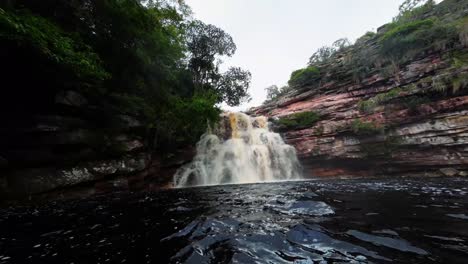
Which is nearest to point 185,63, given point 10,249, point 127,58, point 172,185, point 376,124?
point 127,58

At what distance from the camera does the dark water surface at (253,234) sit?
256 centimetres

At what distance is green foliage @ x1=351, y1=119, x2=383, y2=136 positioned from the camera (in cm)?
1489

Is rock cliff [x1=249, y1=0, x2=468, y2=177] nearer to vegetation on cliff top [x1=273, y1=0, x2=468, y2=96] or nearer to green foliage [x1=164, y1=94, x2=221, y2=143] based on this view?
vegetation on cliff top [x1=273, y1=0, x2=468, y2=96]

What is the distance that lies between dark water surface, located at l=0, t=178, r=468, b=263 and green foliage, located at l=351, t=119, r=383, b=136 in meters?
10.5

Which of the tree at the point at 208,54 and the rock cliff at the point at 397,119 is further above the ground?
the tree at the point at 208,54

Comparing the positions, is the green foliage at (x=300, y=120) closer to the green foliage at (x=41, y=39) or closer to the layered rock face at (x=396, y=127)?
the layered rock face at (x=396, y=127)

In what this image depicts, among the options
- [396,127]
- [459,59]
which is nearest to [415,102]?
[396,127]

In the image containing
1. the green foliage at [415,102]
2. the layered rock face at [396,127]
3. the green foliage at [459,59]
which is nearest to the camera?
the layered rock face at [396,127]

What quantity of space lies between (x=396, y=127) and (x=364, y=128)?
73.2 inches

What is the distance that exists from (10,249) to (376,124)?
17392 millimetres

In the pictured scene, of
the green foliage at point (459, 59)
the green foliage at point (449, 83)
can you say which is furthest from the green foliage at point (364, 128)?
the green foliage at point (459, 59)

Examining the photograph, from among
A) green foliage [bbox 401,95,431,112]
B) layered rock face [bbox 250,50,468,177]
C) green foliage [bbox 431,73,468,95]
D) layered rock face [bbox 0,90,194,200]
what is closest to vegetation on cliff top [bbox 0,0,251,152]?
layered rock face [bbox 0,90,194,200]

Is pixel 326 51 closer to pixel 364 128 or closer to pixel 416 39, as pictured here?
pixel 416 39

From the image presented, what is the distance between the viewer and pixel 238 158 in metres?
15.7
